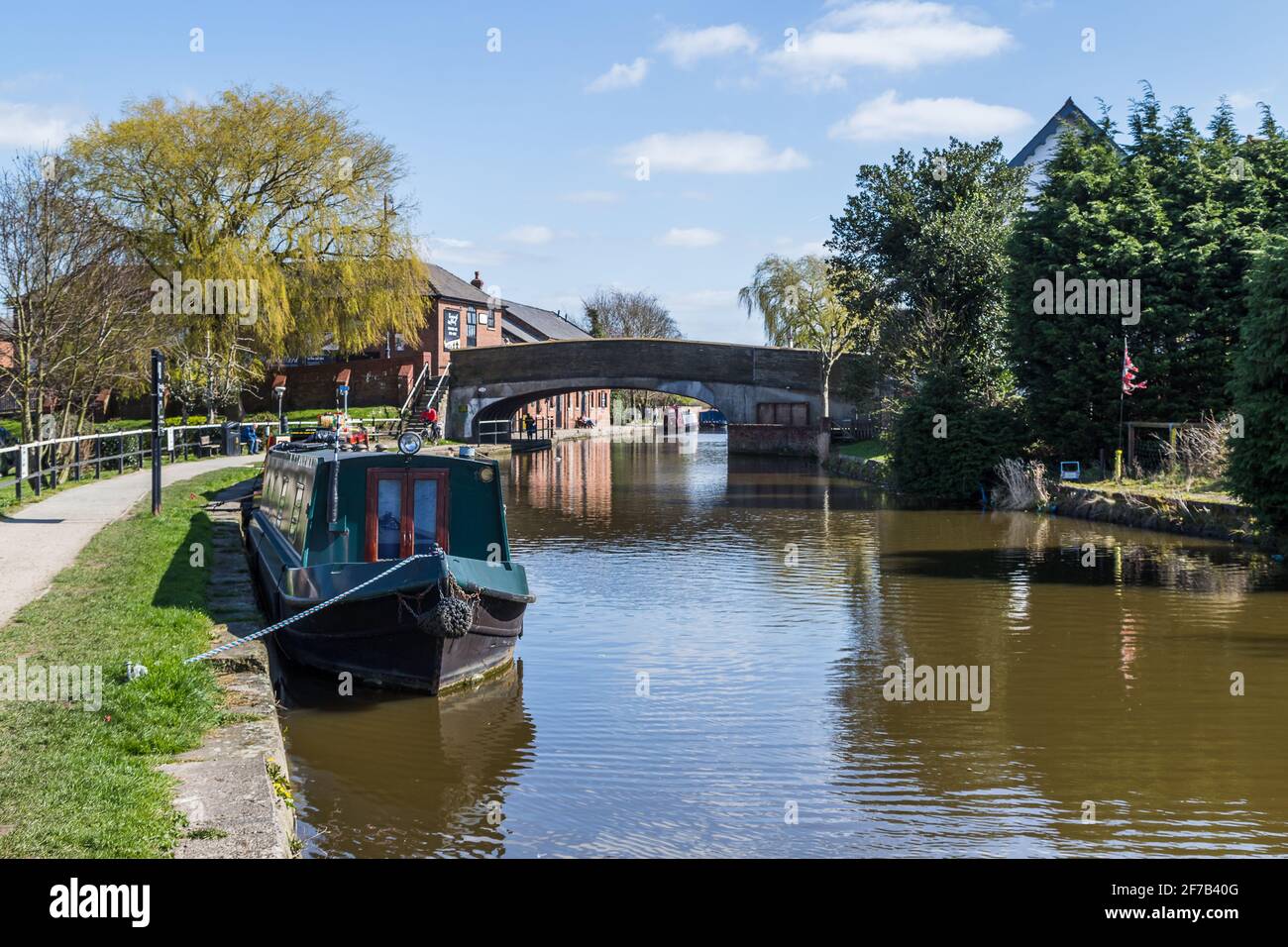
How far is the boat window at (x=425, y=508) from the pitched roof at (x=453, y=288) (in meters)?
41.5

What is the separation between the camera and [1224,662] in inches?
450

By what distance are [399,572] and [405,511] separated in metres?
1.60

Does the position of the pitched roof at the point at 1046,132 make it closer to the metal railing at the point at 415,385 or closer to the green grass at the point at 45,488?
the metal railing at the point at 415,385

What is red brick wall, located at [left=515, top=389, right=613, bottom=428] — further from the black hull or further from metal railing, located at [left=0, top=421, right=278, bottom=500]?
the black hull

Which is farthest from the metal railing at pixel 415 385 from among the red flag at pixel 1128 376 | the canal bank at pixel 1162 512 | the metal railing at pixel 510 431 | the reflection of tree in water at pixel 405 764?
the reflection of tree in water at pixel 405 764

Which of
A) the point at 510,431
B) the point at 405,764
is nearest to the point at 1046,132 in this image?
the point at 510,431

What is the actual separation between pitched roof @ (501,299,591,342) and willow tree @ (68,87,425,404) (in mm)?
23821

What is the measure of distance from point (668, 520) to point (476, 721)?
14489 millimetres

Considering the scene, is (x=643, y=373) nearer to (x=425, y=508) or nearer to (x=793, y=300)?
(x=793, y=300)

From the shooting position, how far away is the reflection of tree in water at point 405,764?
7344 millimetres

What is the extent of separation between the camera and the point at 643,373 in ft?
162
